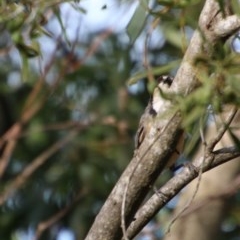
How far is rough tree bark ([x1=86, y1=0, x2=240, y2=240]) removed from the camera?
1.83 m

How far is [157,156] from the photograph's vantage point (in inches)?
76.4

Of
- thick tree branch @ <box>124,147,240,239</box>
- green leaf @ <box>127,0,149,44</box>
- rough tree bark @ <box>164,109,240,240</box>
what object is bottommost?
rough tree bark @ <box>164,109,240,240</box>

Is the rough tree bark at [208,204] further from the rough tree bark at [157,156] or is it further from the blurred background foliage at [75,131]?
the rough tree bark at [157,156]

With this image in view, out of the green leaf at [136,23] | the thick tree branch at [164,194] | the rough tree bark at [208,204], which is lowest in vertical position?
the rough tree bark at [208,204]

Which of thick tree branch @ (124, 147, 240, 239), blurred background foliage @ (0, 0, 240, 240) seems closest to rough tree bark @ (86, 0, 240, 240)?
thick tree branch @ (124, 147, 240, 239)

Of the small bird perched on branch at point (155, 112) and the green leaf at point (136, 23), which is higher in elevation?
the green leaf at point (136, 23)

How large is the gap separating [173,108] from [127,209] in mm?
362

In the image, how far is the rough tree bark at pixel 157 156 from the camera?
183cm

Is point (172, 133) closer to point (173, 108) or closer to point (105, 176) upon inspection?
point (173, 108)

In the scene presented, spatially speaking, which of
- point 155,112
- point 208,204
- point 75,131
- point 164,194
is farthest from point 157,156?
point 75,131

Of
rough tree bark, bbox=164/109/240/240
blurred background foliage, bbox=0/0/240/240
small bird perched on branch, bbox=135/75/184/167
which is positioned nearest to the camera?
small bird perched on branch, bbox=135/75/184/167

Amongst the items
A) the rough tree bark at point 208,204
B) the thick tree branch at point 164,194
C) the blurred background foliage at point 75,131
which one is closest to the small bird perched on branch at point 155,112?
the thick tree branch at point 164,194

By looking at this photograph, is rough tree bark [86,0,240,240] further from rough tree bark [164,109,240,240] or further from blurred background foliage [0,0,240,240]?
blurred background foliage [0,0,240,240]

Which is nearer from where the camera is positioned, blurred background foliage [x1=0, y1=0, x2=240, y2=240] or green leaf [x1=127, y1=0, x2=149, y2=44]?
green leaf [x1=127, y1=0, x2=149, y2=44]
